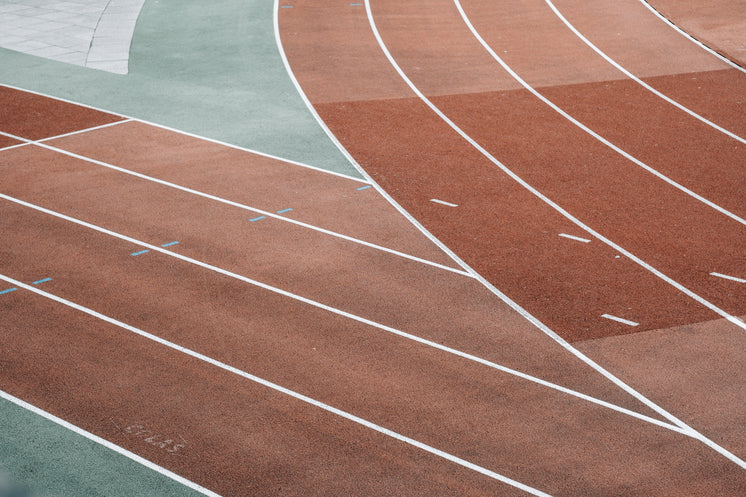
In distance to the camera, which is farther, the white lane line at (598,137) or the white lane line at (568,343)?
the white lane line at (598,137)

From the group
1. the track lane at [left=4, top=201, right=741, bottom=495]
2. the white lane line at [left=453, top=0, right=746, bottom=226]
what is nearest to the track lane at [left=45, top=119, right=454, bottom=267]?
→ the track lane at [left=4, top=201, right=741, bottom=495]

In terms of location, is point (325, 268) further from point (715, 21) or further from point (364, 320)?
point (715, 21)

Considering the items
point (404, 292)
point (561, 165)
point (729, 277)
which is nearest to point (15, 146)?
point (404, 292)

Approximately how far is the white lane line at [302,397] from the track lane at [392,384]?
88 mm

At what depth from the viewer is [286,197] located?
12.9 meters

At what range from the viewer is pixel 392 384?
8.98m

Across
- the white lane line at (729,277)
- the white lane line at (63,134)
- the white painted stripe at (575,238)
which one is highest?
the white lane line at (63,134)

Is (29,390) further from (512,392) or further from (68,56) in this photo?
(68,56)

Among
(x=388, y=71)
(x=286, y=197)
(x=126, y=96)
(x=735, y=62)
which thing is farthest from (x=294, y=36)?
(x=735, y=62)

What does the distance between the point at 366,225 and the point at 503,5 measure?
39.9 feet

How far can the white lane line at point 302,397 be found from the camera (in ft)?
25.6

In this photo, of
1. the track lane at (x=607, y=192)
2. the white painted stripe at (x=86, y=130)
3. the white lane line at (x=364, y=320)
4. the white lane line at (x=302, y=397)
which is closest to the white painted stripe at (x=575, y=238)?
the track lane at (x=607, y=192)

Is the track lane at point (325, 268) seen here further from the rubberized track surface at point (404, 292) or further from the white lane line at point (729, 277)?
the white lane line at point (729, 277)

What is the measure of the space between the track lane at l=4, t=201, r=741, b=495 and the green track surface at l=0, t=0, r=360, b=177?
4.30 meters
